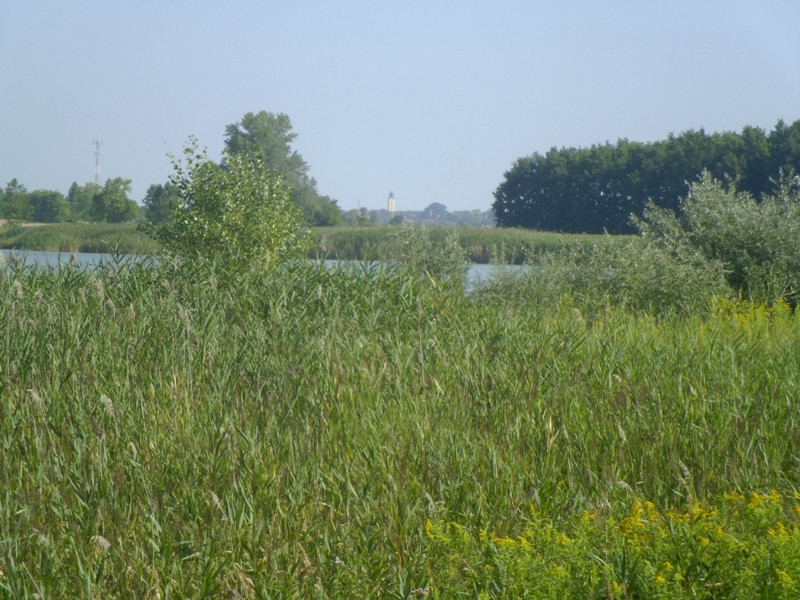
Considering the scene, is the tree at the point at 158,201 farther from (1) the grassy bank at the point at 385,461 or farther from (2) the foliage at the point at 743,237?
(1) the grassy bank at the point at 385,461

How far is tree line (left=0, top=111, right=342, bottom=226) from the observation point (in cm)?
3934

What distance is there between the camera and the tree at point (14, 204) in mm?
39469

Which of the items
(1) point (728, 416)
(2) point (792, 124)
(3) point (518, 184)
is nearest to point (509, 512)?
(1) point (728, 416)

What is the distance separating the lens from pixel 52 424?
3.78 m

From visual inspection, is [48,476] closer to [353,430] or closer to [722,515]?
[353,430]

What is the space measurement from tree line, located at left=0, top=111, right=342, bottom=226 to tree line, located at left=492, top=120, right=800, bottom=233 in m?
10.8

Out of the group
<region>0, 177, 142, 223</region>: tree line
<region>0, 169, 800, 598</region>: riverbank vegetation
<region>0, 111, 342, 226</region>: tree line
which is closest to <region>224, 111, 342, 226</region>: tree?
<region>0, 111, 342, 226</region>: tree line

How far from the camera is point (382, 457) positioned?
3701 millimetres

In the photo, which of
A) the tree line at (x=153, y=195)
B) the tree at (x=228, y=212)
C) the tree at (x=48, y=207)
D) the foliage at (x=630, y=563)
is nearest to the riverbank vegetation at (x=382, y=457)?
the foliage at (x=630, y=563)

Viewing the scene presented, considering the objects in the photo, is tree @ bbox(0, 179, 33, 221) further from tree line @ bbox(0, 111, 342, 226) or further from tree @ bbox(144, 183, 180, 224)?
tree @ bbox(144, 183, 180, 224)

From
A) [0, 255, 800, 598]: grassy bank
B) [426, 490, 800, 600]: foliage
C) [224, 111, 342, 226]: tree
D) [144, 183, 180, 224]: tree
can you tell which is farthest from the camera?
[224, 111, 342, 226]: tree

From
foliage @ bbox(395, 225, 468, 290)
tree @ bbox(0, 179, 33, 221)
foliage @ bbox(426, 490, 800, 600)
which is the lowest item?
foliage @ bbox(426, 490, 800, 600)

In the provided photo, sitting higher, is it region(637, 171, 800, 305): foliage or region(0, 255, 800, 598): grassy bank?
region(637, 171, 800, 305): foliage

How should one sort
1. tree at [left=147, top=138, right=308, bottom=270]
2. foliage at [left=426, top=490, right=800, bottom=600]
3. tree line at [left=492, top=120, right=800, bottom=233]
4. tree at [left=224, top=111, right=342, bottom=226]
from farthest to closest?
tree at [left=224, top=111, right=342, bottom=226] < tree line at [left=492, top=120, right=800, bottom=233] < tree at [left=147, top=138, right=308, bottom=270] < foliage at [left=426, top=490, right=800, bottom=600]
